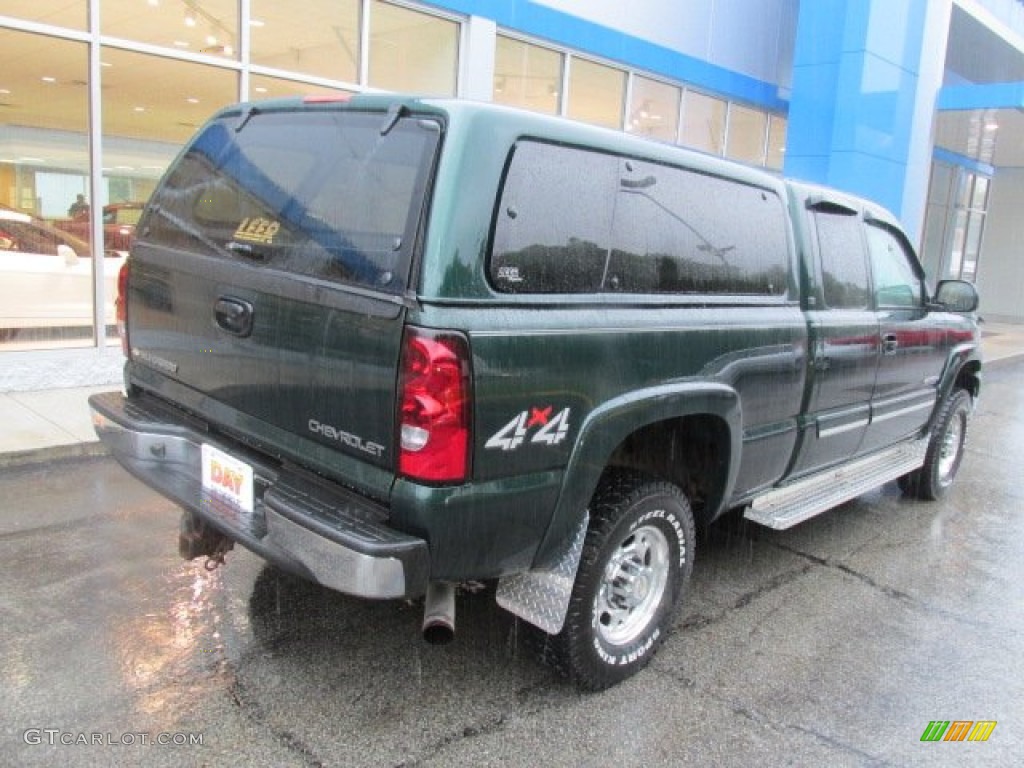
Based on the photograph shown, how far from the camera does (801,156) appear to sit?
1334 centimetres

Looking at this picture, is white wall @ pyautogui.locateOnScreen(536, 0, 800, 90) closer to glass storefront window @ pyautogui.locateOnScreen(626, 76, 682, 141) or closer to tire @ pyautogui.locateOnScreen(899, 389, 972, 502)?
glass storefront window @ pyautogui.locateOnScreen(626, 76, 682, 141)

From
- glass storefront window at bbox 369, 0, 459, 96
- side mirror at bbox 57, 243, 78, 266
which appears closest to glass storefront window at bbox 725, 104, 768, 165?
glass storefront window at bbox 369, 0, 459, 96

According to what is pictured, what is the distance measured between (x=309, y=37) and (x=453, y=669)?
740 centimetres

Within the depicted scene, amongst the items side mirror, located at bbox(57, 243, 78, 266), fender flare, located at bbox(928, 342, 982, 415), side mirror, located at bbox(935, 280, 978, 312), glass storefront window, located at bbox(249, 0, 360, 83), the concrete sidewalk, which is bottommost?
the concrete sidewalk

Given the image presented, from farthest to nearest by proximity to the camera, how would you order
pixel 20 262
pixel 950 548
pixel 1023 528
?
1. pixel 20 262
2. pixel 1023 528
3. pixel 950 548

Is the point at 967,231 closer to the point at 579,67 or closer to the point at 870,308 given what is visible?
the point at 579,67

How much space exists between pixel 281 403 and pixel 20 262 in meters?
5.73

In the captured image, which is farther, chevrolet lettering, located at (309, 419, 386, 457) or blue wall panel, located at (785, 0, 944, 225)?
blue wall panel, located at (785, 0, 944, 225)

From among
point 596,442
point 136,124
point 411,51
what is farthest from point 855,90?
point 596,442

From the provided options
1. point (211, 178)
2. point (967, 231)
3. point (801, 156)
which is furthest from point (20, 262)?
point (967, 231)

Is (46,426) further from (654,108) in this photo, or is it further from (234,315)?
(654,108)

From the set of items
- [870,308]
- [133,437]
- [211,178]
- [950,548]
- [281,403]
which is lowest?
[950,548]

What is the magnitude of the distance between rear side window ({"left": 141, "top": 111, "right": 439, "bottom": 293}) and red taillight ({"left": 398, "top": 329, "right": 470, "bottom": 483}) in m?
0.24

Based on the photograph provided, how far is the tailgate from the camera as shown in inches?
99.3
